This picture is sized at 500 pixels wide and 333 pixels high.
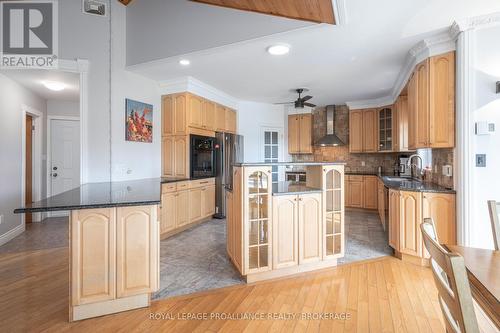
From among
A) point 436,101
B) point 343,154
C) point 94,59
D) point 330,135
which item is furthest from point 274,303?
point 343,154

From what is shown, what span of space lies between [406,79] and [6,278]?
218 inches

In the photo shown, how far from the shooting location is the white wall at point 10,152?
366 centimetres

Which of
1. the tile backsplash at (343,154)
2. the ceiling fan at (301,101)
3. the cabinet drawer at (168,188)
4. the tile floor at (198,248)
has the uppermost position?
the ceiling fan at (301,101)

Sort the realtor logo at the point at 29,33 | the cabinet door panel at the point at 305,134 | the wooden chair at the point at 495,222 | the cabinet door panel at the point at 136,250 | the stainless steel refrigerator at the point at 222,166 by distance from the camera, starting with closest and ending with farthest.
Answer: the wooden chair at the point at 495,222 → the cabinet door panel at the point at 136,250 → the realtor logo at the point at 29,33 → the stainless steel refrigerator at the point at 222,166 → the cabinet door panel at the point at 305,134

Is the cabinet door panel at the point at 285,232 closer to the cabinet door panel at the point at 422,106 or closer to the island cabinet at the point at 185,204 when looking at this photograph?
the cabinet door panel at the point at 422,106

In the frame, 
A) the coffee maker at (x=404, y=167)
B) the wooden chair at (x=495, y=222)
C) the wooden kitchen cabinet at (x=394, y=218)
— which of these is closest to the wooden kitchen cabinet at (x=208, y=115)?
the wooden kitchen cabinet at (x=394, y=218)

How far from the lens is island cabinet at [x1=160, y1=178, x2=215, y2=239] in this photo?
12.4ft

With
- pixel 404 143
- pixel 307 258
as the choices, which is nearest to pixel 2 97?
pixel 307 258

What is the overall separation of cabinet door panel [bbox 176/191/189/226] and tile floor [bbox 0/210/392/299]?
0.20 metres

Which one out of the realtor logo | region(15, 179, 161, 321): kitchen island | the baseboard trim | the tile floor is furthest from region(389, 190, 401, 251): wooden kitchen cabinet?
the baseboard trim

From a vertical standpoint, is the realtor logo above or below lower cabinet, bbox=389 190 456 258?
above

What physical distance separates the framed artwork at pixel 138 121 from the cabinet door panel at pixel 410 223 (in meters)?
3.75

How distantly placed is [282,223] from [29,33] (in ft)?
13.2

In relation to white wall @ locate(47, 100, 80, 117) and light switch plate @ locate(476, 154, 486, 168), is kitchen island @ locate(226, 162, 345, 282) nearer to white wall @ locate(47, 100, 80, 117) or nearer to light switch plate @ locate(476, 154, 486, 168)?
light switch plate @ locate(476, 154, 486, 168)
